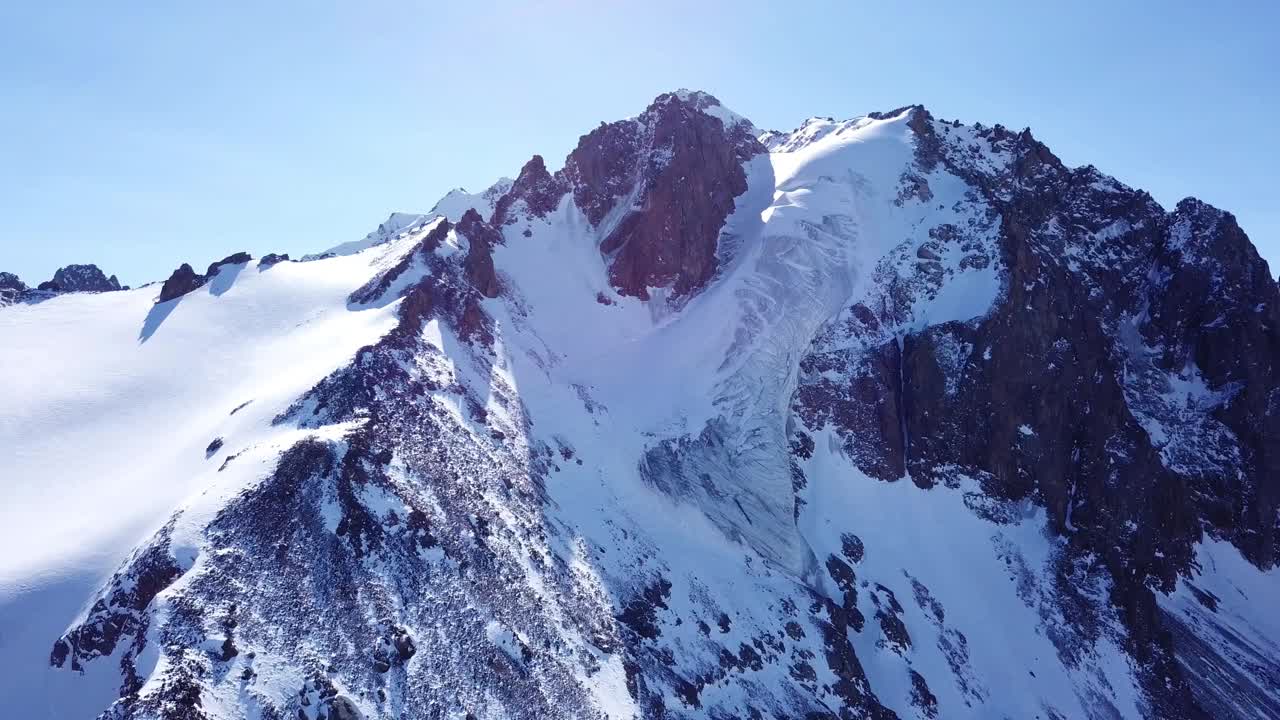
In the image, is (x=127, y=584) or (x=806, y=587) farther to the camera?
(x=806, y=587)

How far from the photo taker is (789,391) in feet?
231

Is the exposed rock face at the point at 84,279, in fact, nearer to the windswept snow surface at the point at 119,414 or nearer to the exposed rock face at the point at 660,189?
the windswept snow surface at the point at 119,414

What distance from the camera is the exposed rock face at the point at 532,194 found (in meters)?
91.4

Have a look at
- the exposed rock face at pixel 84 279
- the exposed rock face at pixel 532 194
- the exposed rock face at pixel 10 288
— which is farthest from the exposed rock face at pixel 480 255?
the exposed rock face at pixel 84 279

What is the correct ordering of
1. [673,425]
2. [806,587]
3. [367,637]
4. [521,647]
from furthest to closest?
[673,425] → [806,587] → [521,647] → [367,637]

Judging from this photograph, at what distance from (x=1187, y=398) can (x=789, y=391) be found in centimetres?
4844

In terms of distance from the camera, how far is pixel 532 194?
9469cm

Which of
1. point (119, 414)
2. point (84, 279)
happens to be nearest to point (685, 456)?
point (119, 414)

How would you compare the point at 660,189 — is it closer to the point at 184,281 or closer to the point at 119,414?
the point at 184,281

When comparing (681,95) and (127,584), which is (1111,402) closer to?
(681,95)

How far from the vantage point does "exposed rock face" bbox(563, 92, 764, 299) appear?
3334 inches

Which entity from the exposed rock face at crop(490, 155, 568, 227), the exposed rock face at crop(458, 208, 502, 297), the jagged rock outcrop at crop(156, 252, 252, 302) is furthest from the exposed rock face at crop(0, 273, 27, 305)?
the exposed rock face at crop(490, 155, 568, 227)

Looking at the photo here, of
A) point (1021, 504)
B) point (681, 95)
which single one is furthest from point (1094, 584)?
point (681, 95)

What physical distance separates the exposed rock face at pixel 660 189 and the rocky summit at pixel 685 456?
49 cm
